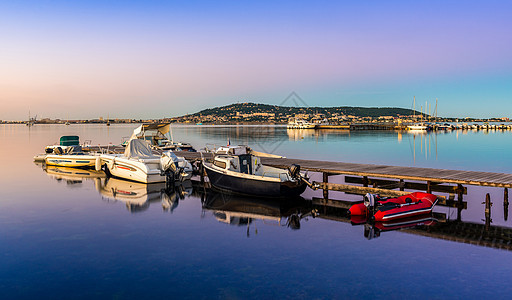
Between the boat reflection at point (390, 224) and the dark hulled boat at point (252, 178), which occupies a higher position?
the dark hulled boat at point (252, 178)

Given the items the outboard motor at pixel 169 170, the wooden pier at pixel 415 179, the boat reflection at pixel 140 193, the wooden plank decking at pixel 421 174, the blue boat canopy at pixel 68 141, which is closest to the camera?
the wooden plank decking at pixel 421 174

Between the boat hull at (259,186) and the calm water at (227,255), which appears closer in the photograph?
the calm water at (227,255)

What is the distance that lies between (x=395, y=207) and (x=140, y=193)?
Answer: 15.9 metres

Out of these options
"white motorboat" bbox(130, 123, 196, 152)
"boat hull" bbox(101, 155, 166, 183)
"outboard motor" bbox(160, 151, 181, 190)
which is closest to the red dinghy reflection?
"outboard motor" bbox(160, 151, 181, 190)

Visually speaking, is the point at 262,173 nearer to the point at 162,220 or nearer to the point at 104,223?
the point at 162,220

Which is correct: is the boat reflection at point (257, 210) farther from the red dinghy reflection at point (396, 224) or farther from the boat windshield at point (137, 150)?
the boat windshield at point (137, 150)

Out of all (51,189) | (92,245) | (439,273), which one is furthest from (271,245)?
(51,189)

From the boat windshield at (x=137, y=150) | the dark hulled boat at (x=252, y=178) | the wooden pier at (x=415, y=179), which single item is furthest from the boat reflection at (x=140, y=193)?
the wooden pier at (x=415, y=179)

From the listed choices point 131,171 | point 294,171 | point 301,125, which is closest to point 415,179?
point 294,171

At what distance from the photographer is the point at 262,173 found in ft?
77.1

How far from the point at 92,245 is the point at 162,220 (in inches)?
171

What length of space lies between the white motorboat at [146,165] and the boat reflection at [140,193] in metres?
0.60

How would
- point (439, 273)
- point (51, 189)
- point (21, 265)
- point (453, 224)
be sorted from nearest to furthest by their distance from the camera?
point (439, 273) < point (21, 265) < point (453, 224) < point (51, 189)

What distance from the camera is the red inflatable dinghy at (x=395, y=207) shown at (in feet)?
56.3
